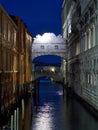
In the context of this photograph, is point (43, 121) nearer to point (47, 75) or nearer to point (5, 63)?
point (5, 63)

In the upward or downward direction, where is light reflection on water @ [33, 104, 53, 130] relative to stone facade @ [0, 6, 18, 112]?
downward

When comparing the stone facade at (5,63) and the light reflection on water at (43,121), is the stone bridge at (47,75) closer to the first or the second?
the stone facade at (5,63)

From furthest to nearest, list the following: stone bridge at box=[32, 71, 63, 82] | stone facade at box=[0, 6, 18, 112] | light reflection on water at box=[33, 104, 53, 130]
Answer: stone bridge at box=[32, 71, 63, 82]
stone facade at box=[0, 6, 18, 112]
light reflection on water at box=[33, 104, 53, 130]

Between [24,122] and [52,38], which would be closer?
[24,122]

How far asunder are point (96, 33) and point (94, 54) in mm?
2380

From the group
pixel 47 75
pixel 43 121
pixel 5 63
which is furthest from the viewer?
pixel 47 75

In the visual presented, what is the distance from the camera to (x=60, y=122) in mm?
38031

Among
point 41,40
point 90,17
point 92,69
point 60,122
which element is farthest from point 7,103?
point 41,40

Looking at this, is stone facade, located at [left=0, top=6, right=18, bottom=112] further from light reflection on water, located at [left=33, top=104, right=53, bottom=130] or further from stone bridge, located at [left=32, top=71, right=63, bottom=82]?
stone bridge, located at [left=32, top=71, right=63, bottom=82]

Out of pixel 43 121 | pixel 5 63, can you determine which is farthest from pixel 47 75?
pixel 43 121

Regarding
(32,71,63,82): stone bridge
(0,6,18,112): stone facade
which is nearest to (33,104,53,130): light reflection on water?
(0,6,18,112): stone facade

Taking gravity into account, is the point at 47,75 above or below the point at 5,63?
below

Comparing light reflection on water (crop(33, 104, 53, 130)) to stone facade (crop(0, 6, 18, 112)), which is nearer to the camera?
light reflection on water (crop(33, 104, 53, 130))

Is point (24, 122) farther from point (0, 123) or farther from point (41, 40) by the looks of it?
point (41, 40)
